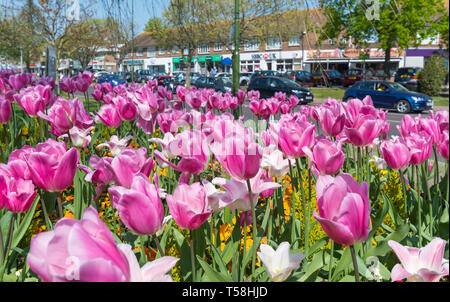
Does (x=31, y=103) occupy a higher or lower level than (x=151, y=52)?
lower

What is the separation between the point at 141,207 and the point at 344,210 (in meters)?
0.39

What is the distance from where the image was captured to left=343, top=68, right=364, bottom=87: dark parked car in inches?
1195

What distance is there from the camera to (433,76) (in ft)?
60.6

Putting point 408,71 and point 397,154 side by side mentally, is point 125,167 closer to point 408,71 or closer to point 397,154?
point 397,154

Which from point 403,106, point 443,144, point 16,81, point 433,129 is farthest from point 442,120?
point 403,106

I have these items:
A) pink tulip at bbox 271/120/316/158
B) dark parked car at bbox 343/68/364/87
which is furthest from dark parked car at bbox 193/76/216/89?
pink tulip at bbox 271/120/316/158

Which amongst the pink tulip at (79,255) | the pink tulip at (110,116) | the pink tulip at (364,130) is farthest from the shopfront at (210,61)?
the pink tulip at (79,255)

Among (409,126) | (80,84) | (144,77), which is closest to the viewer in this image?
(409,126)

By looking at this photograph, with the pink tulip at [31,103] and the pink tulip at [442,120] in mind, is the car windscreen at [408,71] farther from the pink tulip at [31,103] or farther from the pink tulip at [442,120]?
the pink tulip at [31,103]

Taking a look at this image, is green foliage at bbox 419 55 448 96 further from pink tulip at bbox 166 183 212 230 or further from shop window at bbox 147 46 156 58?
shop window at bbox 147 46 156 58

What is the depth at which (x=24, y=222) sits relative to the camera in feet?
5.30

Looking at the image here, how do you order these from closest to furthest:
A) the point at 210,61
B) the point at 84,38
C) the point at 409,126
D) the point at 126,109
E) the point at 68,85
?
1. the point at 409,126
2. the point at 126,109
3. the point at 68,85
4. the point at 210,61
5. the point at 84,38

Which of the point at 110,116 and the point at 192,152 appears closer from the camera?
the point at 192,152

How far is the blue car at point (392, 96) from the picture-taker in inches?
538
